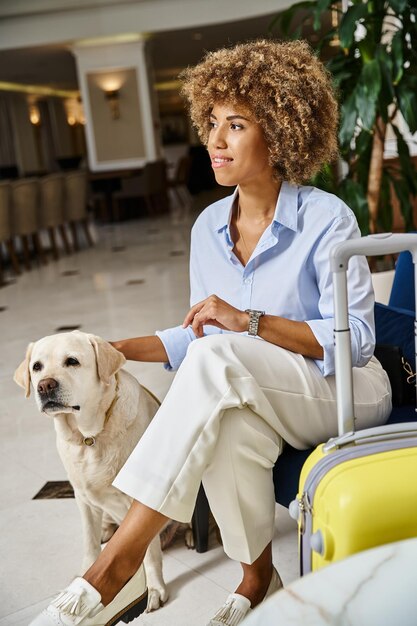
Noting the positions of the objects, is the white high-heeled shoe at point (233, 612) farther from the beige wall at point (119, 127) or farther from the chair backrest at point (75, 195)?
the beige wall at point (119, 127)

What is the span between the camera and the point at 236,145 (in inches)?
74.7

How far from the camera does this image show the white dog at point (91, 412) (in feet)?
5.95

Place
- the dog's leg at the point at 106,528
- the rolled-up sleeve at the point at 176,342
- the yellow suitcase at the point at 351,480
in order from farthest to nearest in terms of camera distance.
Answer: the dog's leg at the point at 106,528, the rolled-up sleeve at the point at 176,342, the yellow suitcase at the point at 351,480

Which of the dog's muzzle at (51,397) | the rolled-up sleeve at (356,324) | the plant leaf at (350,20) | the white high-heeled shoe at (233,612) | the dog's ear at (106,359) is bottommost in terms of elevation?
the white high-heeled shoe at (233,612)

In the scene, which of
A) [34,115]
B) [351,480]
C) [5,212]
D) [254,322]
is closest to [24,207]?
[5,212]

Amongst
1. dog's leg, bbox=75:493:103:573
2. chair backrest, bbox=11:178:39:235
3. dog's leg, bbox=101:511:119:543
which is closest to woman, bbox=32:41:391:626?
dog's leg, bbox=75:493:103:573

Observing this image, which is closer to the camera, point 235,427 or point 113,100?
point 235,427

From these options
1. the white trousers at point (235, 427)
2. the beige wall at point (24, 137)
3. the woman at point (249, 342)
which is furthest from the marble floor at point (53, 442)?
the beige wall at point (24, 137)

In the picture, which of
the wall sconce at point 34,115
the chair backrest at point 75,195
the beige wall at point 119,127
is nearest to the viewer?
the chair backrest at point 75,195

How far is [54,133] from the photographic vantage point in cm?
2511

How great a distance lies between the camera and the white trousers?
156 cm

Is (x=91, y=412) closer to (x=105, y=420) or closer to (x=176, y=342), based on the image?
(x=105, y=420)

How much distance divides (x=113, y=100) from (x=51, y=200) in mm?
5490

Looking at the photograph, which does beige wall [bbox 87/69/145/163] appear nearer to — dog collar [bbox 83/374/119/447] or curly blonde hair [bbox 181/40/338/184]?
curly blonde hair [bbox 181/40/338/184]
